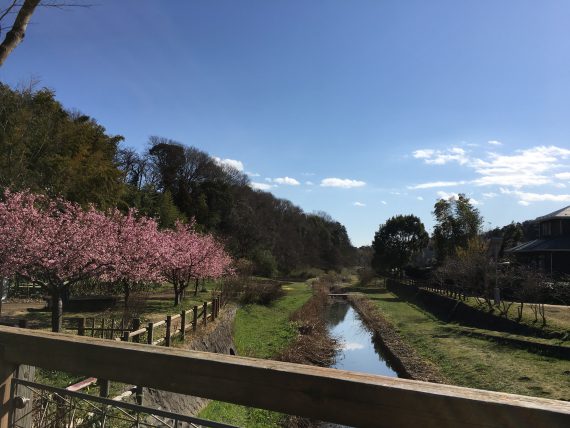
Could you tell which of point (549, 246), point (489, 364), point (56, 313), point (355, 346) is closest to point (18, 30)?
point (56, 313)

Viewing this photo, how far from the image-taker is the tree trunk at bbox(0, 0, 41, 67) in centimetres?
418

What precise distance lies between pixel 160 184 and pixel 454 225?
34896 millimetres

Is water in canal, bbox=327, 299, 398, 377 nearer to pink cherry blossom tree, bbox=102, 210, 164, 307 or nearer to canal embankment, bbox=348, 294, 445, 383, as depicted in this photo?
canal embankment, bbox=348, 294, 445, 383

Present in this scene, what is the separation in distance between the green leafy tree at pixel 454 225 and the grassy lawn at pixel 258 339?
20674 millimetres

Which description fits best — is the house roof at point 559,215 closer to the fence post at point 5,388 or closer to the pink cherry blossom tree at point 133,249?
the pink cherry blossom tree at point 133,249

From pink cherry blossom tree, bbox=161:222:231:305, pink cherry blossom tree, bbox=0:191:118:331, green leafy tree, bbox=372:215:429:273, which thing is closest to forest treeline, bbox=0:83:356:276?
pink cherry blossom tree, bbox=161:222:231:305

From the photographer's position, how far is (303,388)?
1.79 meters

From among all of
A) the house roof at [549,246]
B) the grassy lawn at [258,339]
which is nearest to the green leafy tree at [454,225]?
the house roof at [549,246]

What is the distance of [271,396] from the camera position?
1.85 metres

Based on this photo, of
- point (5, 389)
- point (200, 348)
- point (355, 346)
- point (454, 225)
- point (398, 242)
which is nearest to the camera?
A: point (5, 389)

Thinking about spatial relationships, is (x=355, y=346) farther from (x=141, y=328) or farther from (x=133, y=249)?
(x=141, y=328)

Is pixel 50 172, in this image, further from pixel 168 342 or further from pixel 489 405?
pixel 489 405

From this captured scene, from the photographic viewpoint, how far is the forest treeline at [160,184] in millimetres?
24656

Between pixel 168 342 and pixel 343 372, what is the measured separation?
40.9 ft
